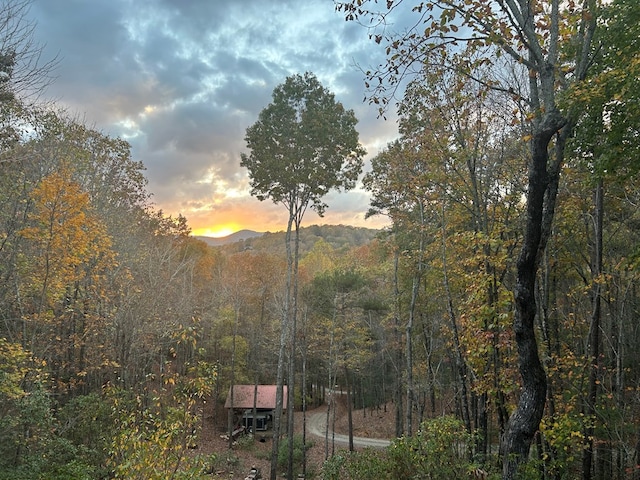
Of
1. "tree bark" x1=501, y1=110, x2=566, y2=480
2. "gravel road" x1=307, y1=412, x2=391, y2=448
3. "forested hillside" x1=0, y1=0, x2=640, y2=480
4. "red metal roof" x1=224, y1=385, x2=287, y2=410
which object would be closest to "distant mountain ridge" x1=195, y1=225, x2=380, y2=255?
"gravel road" x1=307, y1=412, x2=391, y2=448

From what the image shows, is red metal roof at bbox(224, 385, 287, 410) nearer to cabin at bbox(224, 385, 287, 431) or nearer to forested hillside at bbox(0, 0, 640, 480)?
Answer: cabin at bbox(224, 385, 287, 431)

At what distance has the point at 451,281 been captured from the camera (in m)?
11.0

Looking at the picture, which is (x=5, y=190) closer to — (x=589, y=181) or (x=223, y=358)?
(x=589, y=181)

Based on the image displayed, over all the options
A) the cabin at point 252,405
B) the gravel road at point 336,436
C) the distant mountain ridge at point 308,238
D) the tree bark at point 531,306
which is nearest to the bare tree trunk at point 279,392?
the gravel road at point 336,436

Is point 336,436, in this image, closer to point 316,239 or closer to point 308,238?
point 316,239

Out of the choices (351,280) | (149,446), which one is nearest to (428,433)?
(149,446)

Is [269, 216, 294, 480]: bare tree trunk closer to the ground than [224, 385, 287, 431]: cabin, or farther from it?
farther from it

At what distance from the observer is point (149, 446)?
486 cm

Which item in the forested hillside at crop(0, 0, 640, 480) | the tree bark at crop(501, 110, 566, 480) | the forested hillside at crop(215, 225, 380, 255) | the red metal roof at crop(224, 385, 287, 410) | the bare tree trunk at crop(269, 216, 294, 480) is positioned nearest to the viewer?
the tree bark at crop(501, 110, 566, 480)

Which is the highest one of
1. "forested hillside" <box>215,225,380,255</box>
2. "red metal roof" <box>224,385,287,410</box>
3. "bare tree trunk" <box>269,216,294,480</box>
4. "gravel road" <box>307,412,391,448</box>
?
"forested hillside" <box>215,225,380,255</box>

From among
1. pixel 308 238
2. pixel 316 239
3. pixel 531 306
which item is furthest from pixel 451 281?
pixel 308 238

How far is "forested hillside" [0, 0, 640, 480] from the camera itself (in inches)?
178

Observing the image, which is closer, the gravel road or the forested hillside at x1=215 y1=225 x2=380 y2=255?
the gravel road

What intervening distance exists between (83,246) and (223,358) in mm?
19628
